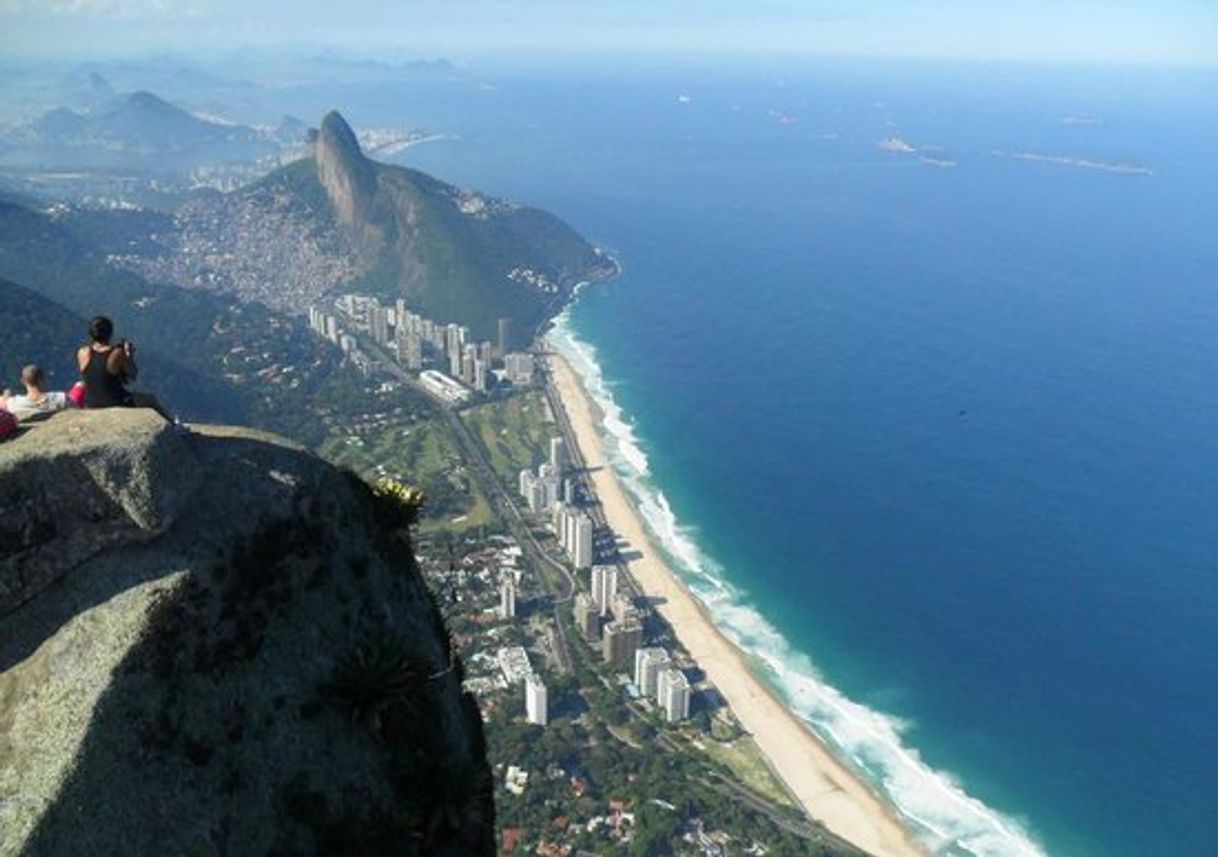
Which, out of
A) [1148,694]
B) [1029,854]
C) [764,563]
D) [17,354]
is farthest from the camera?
[17,354]

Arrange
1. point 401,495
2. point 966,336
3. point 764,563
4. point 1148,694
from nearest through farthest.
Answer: point 401,495
point 1148,694
point 764,563
point 966,336

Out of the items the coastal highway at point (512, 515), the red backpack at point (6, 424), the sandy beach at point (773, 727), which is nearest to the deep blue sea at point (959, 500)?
the sandy beach at point (773, 727)

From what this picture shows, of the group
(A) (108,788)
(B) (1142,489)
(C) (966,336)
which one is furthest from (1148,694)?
(C) (966,336)

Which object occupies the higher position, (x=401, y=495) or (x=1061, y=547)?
(x=401, y=495)

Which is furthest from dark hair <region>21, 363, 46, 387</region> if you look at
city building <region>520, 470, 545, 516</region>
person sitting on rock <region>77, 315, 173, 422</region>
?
city building <region>520, 470, 545, 516</region>

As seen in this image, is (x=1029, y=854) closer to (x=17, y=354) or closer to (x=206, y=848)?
(x=206, y=848)

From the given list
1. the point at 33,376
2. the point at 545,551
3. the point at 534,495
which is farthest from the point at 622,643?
the point at 33,376

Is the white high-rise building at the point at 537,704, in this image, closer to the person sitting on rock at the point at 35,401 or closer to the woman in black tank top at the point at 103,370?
the person sitting on rock at the point at 35,401
